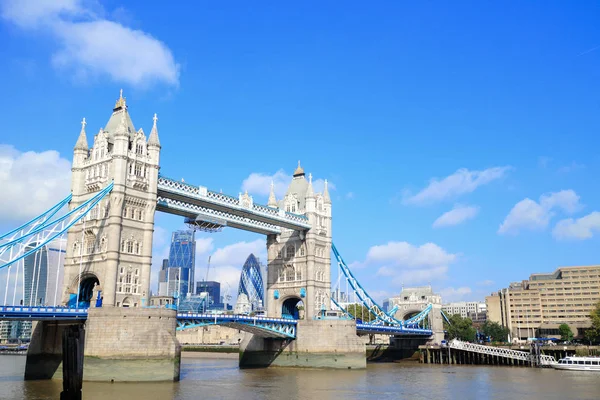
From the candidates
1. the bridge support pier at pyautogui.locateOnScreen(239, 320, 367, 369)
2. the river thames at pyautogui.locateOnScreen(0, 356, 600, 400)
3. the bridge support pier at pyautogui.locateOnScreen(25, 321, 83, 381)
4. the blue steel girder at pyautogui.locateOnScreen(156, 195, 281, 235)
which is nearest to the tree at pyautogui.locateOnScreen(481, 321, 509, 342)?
the river thames at pyautogui.locateOnScreen(0, 356, 600, 400)

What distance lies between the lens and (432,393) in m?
41.9

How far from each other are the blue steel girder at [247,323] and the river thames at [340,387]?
477cm

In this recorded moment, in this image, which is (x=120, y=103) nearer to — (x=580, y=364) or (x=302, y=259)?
(x=302, y=259)

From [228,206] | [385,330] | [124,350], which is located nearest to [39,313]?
[124,350]

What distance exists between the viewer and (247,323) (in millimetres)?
59094

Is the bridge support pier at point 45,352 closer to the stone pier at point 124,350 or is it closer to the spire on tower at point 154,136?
the stone pier at point 124,350

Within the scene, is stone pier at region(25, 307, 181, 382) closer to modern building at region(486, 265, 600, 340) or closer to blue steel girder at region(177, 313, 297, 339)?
blue steel girder at region(177, 313, 297, 339)

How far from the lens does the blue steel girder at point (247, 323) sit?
173ft

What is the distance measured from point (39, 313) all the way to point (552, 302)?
12234 centimetres

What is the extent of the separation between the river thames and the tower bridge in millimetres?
3404

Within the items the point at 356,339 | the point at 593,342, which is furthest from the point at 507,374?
the point at 593,342

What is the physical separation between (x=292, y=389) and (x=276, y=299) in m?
29.5

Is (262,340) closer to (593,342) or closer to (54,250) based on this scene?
(54,250)

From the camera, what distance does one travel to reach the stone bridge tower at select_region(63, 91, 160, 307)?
48875mm
